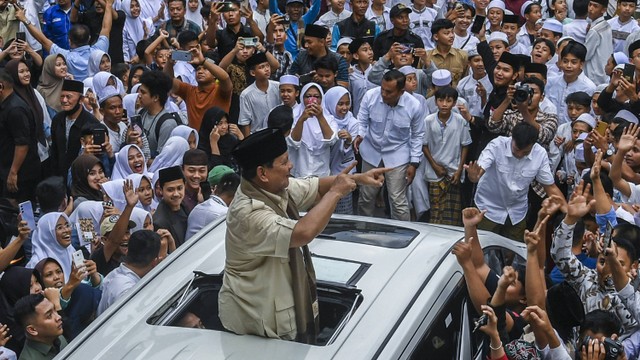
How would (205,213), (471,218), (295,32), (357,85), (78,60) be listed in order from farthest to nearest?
(295,32) < (78,60) < (357,85) < (205,213) < (471,218)

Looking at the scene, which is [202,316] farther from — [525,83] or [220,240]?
[525,83]

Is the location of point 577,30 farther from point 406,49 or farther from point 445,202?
point 445,202

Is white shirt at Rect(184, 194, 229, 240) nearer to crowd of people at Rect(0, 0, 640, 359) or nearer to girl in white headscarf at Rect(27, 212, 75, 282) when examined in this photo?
crowd of people at Rect(0, 0, 640, 359)

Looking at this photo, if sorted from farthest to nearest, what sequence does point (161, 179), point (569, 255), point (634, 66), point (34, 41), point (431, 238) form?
1. point (34, 41)
2. point (634, 66)
3. point (161, 179)
4. point (569, 255)
5. point (431, 238)

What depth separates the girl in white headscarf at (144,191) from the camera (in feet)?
26.5

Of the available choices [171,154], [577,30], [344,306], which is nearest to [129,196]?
[171,154]

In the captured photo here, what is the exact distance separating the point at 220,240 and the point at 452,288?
1.35 m

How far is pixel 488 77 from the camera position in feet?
35.4

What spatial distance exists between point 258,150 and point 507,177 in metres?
4.39

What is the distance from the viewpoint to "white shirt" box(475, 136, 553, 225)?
8633mm

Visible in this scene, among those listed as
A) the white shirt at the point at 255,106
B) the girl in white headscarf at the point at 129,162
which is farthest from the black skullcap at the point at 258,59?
the girl in white headscarf at the point at 129,162

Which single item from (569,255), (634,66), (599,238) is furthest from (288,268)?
(634,66)

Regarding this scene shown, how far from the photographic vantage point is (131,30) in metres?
13.1

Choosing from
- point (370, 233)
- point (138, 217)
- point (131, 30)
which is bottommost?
point (131, 30)
